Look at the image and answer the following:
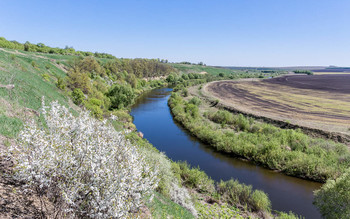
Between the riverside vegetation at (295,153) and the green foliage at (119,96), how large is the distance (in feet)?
70.5

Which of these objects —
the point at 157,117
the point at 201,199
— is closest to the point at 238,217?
the point at 201,199

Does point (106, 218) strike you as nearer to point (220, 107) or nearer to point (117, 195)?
point (117, 195)

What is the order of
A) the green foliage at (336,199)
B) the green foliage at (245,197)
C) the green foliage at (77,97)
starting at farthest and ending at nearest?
the green foliage at (77,97)
the green foliage at (245,197)
the green foliage at (336,199)

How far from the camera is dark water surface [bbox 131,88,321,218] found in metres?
19.4

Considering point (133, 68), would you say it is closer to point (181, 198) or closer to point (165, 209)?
point (181, 198)

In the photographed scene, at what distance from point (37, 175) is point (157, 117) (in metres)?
44.0

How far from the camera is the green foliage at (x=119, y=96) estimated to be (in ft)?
157

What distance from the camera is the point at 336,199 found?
46.0 feet

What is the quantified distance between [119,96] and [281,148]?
126ft

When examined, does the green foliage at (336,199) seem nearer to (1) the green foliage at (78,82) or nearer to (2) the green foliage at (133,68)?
(1) the green foliage at (78,82)

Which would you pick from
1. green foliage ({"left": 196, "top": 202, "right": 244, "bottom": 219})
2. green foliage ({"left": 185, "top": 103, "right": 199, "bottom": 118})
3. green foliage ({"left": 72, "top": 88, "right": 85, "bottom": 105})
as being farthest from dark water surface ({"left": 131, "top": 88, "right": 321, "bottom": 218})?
green foliage ({"left": 72, "top": 88, "right": 85, "bottom": 105})

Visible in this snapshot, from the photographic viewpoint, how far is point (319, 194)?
615 inches

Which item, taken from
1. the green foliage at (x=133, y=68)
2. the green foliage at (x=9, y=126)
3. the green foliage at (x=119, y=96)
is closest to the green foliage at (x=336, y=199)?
the green foliage at (x=9, y=126)

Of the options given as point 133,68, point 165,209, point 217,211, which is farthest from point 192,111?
Answer: point 133,68
